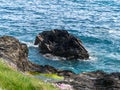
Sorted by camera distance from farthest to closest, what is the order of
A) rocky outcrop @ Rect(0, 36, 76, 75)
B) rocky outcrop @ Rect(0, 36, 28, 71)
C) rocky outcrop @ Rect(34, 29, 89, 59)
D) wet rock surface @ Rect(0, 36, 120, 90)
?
rocky outcrop @ Rect(34, 29, 89, 59) < rocky outcrop @ Rect(0, 36, 76, 75) < rocky outcrop @ Rect(0, 36, 28, 71) < wet rock surface @ Rect(0, 36, 120, 90)

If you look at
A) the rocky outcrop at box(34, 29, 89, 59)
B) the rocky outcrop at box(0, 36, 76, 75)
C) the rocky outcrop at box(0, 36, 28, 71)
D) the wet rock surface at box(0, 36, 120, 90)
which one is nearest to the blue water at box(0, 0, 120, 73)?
the rocky outcrop at box(34, 29, 89, 59)

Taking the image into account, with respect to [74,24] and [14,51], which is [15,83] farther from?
[74,24]

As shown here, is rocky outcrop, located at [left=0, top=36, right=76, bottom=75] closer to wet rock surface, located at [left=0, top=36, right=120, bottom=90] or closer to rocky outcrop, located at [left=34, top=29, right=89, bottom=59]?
wet rock surface, located at [left=0, top=36, right=120, bottom=90]

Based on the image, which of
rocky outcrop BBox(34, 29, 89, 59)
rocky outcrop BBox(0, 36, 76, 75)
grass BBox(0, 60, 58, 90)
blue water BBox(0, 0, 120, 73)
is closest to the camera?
grass BBox(0, 60, 58, 90)

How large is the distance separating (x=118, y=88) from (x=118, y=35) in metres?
43.8

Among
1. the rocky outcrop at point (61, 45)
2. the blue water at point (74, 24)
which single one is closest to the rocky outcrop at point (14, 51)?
the blue water at point (74, 24)

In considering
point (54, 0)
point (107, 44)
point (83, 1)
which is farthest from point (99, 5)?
point (107, 44)

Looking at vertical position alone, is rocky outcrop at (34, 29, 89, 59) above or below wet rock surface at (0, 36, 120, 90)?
below

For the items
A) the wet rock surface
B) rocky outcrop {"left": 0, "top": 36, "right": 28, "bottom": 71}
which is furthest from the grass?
rocky outcrop {"left": 0, "top": 36, "right": 28, "bottom": 71}

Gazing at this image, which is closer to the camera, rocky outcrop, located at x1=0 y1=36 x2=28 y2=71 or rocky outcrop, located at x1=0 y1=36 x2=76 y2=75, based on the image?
rocky outcrop, located at x1=0 y1=36 x2=28 y2=71

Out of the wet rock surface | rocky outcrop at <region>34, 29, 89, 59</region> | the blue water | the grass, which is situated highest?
the grass

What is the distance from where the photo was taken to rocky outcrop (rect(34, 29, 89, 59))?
63531 millimetres

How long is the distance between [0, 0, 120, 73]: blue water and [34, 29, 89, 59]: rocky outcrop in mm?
1487

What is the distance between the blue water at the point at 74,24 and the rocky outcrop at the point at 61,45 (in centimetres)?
149
